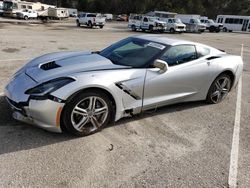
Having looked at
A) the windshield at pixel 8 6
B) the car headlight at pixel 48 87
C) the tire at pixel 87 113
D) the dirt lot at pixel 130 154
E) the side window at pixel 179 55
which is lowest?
the dirt lot at pixel 130 154

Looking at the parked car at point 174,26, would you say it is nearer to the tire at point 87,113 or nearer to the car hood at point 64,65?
the car hood at point 64,65

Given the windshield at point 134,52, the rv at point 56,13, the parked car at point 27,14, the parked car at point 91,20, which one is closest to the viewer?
the windshield at point 134,52

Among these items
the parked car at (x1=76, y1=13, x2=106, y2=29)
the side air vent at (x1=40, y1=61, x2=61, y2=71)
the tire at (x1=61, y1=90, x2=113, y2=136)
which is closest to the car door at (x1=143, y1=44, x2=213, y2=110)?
the tire at (x1=61, y1=90, x2=113, y2=136)

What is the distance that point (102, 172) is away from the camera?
3.20 m

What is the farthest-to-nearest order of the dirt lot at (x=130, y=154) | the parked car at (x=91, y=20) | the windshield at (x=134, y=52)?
the parked car at (x=91, y=20), the windshield at (x=134, y=52), the dirt lot at (x=130, y=154)

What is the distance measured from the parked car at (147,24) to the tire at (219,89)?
987 inches

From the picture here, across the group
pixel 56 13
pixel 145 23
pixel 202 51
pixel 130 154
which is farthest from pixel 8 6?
pixel 130 154

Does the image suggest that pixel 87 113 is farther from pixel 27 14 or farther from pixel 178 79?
pixel 27 14

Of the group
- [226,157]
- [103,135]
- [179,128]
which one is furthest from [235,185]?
[103,135]

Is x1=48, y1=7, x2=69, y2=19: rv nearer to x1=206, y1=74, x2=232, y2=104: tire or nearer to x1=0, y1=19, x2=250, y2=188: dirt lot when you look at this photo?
x1=0, y1=19, x2=250, y2=188: dirt lot

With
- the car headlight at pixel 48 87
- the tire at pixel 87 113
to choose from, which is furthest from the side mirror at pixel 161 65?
the car headlight at pixel 48 87

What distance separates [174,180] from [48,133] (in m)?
1.87

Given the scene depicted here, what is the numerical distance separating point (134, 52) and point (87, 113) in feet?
4.96

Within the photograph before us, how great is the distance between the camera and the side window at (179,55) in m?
4.69
